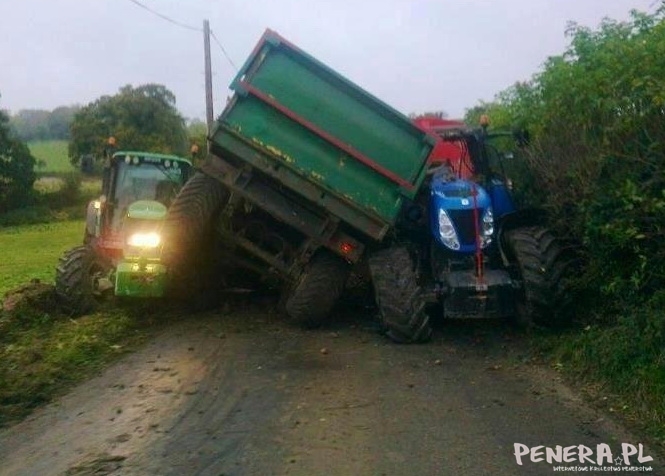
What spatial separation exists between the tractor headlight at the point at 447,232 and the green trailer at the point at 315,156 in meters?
0.57

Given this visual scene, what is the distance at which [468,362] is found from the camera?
8945 mm

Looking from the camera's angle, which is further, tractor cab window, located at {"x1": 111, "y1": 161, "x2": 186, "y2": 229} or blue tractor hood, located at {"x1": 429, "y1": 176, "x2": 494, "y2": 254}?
tractor cab window, located at {"x1": 111, "y1": 161, "x2": 186, "y2": 229}

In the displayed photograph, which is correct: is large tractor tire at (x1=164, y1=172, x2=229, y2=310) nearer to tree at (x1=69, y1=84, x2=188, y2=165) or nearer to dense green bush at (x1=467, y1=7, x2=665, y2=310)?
dense green bush at (x1=467, y1=7, x2=665, y2=310)

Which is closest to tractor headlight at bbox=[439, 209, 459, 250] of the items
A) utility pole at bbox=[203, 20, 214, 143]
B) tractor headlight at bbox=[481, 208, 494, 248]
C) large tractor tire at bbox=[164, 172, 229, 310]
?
tractor headlight at bbox=[481, 208, 494, 248]

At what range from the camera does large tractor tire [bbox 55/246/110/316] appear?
38.3 feet

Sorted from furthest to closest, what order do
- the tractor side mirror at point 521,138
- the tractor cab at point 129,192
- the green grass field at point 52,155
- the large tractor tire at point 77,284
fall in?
the green grass field at point 52,155 < the tractor cab at point 129,192 < the large tractor tire at point 77,284 < the tractor side mirror at point 521,138

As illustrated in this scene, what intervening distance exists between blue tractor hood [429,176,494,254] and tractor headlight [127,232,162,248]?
3437 millimetres

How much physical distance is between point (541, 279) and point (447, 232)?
1.31 m

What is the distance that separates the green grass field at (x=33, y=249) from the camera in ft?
62.1

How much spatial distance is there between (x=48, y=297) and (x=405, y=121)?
17.9ft

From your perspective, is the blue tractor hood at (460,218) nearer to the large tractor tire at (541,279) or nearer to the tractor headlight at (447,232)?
the tractor headlight at (447,232)

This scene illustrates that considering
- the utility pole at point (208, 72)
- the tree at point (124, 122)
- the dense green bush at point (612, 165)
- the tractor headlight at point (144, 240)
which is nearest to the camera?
the dense green bush at point (612, 165)

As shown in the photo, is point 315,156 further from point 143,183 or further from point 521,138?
point 143,183

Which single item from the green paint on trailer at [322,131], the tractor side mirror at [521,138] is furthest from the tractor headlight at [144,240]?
the tractor side mirror at [521,138]
